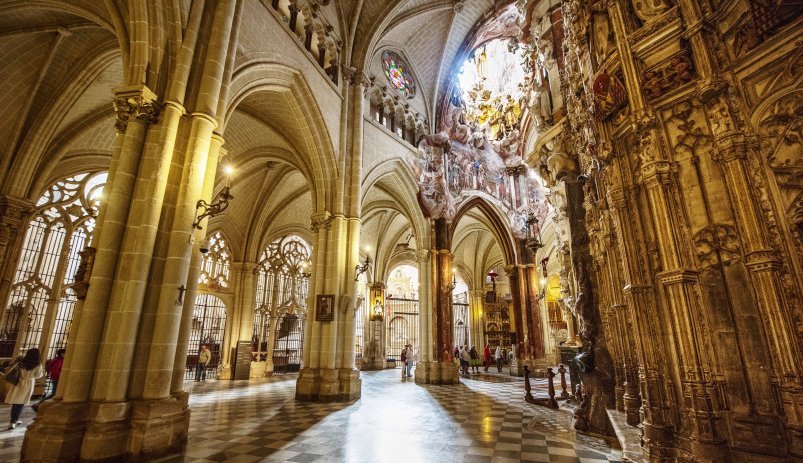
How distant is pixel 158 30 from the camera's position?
18.1 ft

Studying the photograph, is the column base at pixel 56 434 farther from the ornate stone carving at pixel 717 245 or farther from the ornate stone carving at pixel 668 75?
the ornate stone carving at pixel 668 75

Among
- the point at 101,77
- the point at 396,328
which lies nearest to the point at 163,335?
the point at 101,77

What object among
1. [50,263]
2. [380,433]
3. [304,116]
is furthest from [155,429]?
[50,263]

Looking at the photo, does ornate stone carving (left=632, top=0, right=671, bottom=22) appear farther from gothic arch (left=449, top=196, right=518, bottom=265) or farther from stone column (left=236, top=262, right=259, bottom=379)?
stone column (left=236, top=262, right=259, bottom=379)

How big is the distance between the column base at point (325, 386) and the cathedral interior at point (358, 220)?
55mm

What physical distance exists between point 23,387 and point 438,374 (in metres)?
11.6

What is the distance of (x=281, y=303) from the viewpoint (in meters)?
19.2

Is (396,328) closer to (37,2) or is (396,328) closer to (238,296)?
(238,296)

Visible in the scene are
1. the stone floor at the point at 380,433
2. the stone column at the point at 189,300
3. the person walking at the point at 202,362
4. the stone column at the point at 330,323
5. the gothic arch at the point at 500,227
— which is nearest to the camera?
the stone floor at the point at 380,433

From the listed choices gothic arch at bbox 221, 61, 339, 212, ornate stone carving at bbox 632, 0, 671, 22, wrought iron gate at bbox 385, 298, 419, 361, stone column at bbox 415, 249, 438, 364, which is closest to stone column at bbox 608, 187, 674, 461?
ornate stone carving at bbox 632, 0, 671, 22

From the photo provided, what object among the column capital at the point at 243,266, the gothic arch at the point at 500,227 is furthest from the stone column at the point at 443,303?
the column capital at the point at 243,266

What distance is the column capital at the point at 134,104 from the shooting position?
16.9 feet

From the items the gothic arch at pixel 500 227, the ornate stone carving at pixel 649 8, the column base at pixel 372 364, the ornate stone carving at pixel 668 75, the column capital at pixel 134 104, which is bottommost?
the column base at pixel 372 364

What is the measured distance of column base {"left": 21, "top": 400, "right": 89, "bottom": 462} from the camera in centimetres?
404
